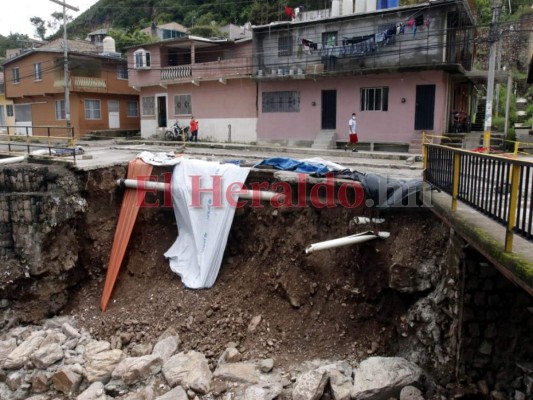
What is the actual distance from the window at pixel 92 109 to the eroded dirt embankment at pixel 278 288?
1845 centimetres

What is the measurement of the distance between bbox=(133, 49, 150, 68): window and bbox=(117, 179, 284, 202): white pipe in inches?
657

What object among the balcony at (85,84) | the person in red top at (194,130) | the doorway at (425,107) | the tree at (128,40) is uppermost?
the tree at (128,40)

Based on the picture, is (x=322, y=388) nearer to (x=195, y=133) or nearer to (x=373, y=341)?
(x=373, y=341)

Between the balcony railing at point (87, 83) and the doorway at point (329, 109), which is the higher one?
the balcony railing at point (87, 83)

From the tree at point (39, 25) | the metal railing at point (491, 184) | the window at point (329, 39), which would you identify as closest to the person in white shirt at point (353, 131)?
the window at point (329, 39)

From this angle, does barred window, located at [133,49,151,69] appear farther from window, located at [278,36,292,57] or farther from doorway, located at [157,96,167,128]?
window, located at [278,36,292,57]

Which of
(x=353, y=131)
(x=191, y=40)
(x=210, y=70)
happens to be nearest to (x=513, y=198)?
(x=353, y=131)

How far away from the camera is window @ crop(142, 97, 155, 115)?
91.1 ft

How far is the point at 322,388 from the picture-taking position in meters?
7.50

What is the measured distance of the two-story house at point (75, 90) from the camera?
28.8 metres

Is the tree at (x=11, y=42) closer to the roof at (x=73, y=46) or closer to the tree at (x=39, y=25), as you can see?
the tree at (x=39, y=25)

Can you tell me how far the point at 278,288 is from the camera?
32.7 feet

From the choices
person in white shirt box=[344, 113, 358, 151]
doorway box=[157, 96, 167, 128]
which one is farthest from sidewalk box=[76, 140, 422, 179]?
doorway box=[157, 96, 167, 128]

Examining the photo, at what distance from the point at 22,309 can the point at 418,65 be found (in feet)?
50.9
